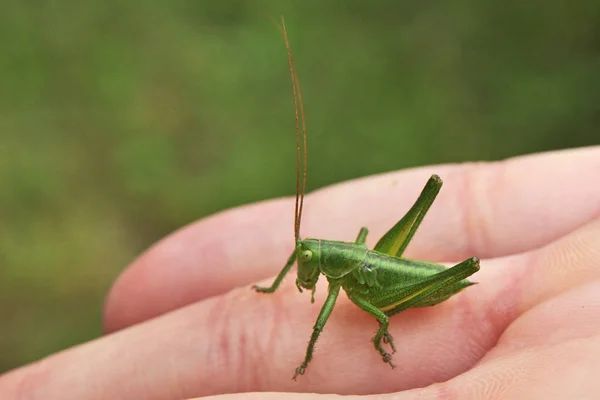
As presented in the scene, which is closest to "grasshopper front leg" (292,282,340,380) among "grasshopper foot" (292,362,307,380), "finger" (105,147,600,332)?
"grasshopper foot" (292,362,307,380)

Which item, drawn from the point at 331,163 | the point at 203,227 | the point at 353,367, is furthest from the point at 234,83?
the point at 353,367

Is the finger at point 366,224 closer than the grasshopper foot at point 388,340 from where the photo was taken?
No

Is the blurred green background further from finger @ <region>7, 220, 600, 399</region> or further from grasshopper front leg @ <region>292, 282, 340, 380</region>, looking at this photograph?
grasshopper front leg @ <region>292, 282, 340, 380</region>

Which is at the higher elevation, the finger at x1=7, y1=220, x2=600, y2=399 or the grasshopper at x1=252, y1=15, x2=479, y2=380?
the grasshopper at x1=252, y1=15, x2=479, y2=380

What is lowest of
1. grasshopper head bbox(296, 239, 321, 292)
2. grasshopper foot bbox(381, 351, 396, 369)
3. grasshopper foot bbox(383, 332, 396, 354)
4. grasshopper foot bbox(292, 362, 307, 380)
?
grasshopper foot bbox(292, 362, 307, 380)

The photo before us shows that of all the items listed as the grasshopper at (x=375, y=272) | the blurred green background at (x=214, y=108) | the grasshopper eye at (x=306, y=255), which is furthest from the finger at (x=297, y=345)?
the blurred green background at (x=214, y=108)

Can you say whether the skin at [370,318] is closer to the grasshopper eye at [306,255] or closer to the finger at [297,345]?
the finger at [297,345]
